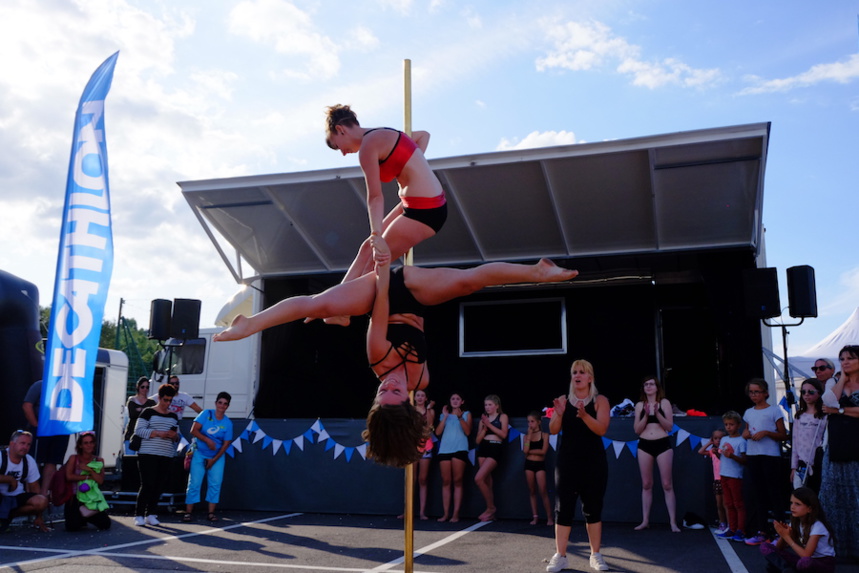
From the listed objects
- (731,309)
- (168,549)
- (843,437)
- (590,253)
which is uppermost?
(590,253)

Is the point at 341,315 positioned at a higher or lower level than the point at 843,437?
higher

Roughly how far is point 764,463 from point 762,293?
2383 mm

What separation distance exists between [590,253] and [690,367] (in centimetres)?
269

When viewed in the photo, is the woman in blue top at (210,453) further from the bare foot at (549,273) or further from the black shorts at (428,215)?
the bare foot at (549,273)

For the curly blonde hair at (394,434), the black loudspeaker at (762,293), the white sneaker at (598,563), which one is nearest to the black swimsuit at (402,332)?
the curly blonde hair at (394,434)

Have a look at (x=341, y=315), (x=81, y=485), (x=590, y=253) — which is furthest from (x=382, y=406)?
(x=590, y=253)

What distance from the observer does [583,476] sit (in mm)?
5277

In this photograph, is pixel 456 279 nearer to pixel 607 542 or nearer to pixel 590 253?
pixel 607 542

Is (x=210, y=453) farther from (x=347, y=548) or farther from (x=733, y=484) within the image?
(x=733, y=484)

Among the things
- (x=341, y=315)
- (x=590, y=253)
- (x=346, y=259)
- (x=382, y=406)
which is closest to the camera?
(x=382, y=406)

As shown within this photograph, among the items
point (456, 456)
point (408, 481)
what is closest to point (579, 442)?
point (408, 481)

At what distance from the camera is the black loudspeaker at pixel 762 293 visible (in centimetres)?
814

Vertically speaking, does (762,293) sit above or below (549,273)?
above

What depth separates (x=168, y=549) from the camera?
6289 mm
